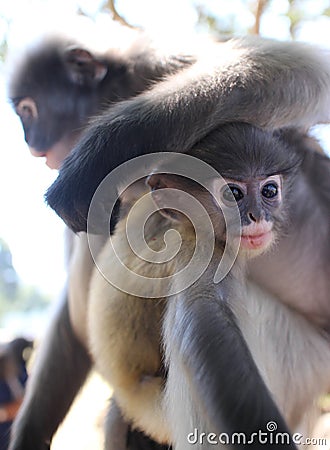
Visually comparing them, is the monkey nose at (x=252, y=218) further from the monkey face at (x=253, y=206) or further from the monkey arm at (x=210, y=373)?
the monkey arm at (x=210, y=373)

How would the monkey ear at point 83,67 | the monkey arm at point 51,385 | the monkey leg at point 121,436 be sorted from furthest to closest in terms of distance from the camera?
the monkey ear at point 83,67
the monkey arm at point 51,385
the monkey leg at point 121,436

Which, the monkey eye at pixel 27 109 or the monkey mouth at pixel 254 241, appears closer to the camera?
the monkey mouth at pixel 254 241

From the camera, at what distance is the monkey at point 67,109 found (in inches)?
63.8

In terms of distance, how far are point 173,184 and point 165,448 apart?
21.9 inches

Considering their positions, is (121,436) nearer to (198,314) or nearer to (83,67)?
(198,314)

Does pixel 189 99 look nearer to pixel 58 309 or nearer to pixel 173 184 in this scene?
pixel 173 184

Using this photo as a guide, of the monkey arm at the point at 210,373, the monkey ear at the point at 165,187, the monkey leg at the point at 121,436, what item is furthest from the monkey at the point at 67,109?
the monkey arm at the point at 210,373

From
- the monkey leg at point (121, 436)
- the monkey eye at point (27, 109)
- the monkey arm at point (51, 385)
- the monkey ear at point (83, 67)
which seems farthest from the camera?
the monkey eye at point (27, 109)

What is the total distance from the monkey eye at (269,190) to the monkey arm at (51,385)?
842 millimetres

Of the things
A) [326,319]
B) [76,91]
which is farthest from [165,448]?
[76,91]

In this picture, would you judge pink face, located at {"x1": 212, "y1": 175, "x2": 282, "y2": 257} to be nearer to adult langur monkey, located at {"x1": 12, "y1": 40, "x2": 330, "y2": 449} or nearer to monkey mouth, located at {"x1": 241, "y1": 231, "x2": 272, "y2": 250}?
monkey mouth, located at {"x1": 241, "y1": 231, "x2": 272, "y2": 250}

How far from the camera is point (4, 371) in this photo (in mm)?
1565

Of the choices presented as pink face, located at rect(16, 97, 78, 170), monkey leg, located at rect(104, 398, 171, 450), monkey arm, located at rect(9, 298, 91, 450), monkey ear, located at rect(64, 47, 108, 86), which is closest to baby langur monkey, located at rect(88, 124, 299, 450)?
monkey leg, located at rect(104, 398, 171, 450)

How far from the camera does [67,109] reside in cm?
179
